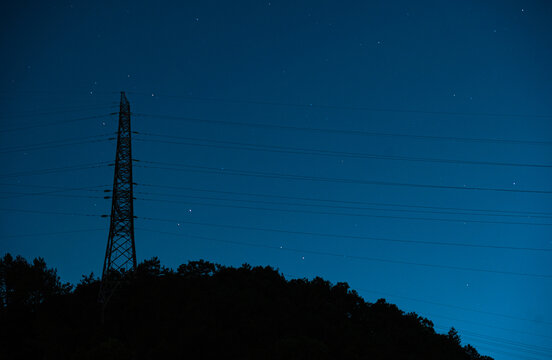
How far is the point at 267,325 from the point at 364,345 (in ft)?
32.2

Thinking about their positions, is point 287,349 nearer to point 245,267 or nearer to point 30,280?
point 245,267

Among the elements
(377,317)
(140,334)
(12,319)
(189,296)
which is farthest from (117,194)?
(377,317)

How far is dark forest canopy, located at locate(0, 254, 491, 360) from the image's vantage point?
32.5 meters

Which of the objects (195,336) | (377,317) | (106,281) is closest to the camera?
(106,281)

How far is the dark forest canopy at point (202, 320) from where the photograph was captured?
1278 inches

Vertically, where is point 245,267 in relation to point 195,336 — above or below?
above

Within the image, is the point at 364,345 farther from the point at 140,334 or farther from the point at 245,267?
the point at 245,267

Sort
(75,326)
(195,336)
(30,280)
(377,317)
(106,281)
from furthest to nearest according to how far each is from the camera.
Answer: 1. (377,317)
2. (30,280)
3. (75,326)
4. (195,336)
5. (106,281)

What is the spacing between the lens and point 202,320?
117 ft

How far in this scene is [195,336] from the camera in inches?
1304

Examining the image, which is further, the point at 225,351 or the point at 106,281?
the point at 225,351

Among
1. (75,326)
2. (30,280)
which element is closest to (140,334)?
(75,326)

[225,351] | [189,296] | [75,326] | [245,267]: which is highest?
[245,267]

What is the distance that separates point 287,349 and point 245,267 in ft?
100
